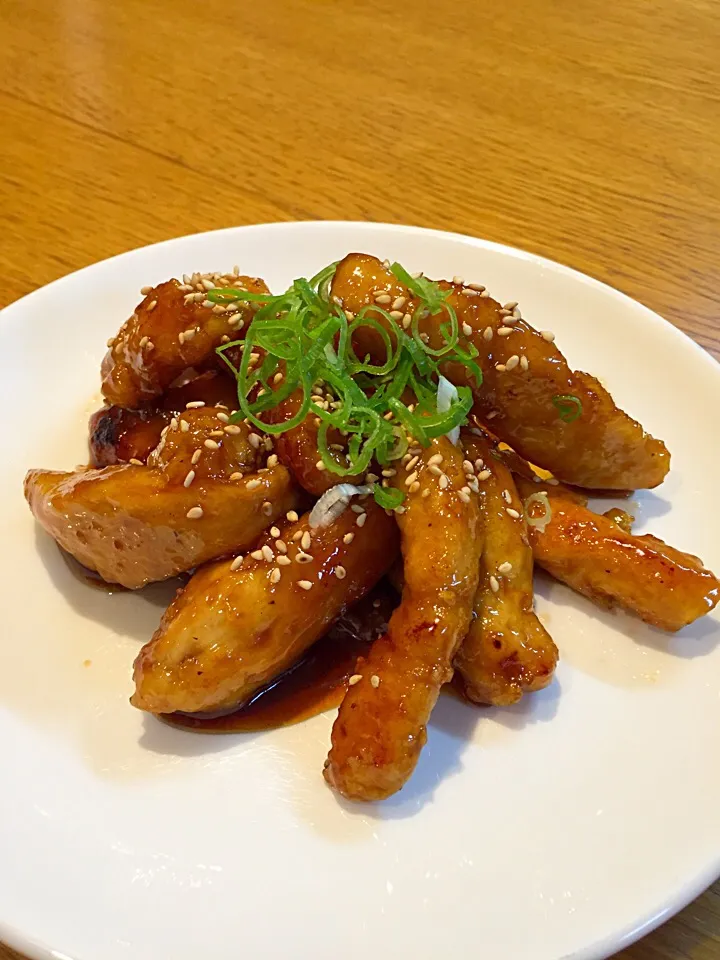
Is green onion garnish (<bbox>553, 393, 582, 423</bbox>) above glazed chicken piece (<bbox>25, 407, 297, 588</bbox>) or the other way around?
above

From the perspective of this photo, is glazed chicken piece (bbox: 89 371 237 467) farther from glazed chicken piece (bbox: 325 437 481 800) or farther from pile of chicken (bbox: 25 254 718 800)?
glazed chicken piece (bbox: 325 437 481 800)

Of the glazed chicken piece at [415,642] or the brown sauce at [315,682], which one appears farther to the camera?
the brown sauce at [315,682]

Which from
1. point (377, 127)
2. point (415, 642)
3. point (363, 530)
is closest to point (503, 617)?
point (415, 642)

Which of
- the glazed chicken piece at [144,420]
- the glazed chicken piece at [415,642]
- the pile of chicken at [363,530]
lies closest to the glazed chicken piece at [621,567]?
the pile of chicken at [363,530]

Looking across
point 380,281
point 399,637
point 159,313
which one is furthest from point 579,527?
point 159,313

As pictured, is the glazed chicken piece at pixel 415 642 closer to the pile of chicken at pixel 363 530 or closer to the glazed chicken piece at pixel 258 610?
the pile of chicken at pixel 363 530

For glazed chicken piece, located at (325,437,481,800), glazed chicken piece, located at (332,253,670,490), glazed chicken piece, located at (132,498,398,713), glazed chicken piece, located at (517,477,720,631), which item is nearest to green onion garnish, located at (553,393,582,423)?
glazed chicken piece, located at (332,253,670,490)

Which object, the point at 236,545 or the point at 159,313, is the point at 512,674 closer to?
the point at 236,545
